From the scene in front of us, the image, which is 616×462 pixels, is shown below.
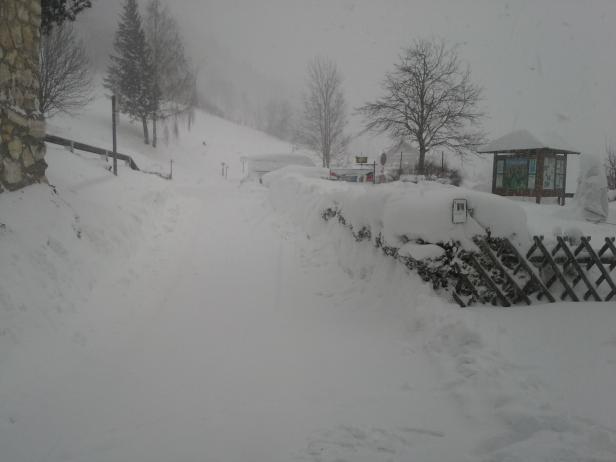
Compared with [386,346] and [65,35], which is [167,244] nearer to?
[386,346]

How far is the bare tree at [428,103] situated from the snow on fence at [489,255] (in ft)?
55.5

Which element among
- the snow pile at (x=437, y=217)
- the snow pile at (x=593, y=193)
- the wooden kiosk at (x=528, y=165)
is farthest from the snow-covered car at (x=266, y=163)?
the snow pile at (x=437, y=217)

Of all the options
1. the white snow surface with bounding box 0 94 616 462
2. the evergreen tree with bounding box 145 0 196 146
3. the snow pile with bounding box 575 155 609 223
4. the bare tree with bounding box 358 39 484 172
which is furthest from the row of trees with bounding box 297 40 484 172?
the evergreen tree with bounding box 145 0 196 146

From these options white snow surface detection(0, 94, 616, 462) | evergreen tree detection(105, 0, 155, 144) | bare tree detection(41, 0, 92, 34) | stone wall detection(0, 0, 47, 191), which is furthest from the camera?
evergreen tree detection(105, 0, 155, 144)

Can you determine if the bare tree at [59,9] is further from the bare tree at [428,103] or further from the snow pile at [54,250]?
the bare tree at [428,103]

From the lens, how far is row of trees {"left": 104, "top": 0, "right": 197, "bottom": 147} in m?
28.8

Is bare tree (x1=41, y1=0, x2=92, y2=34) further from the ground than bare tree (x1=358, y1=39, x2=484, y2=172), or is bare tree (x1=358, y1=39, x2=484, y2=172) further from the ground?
bare tree (x1=358, y1=39, x2=484, y2=172)

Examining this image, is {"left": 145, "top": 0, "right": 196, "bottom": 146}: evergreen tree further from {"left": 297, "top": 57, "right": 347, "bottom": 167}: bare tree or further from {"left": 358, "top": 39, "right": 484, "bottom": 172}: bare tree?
{"left": 358, "top": 39, "right": 484, "bottom": 172}: bare tree

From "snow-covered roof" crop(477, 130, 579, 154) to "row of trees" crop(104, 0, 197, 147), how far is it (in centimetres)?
2592

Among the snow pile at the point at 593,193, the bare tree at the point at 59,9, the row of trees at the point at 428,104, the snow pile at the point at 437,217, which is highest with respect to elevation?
the row of trees at the point at 428,104

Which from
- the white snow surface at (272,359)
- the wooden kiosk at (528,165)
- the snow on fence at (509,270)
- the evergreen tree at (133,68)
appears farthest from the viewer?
the evergreen tree at (133,68)

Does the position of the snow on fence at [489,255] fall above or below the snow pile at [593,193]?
below

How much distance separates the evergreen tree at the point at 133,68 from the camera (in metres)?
28.6

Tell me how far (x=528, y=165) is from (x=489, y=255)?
17.8 metres
